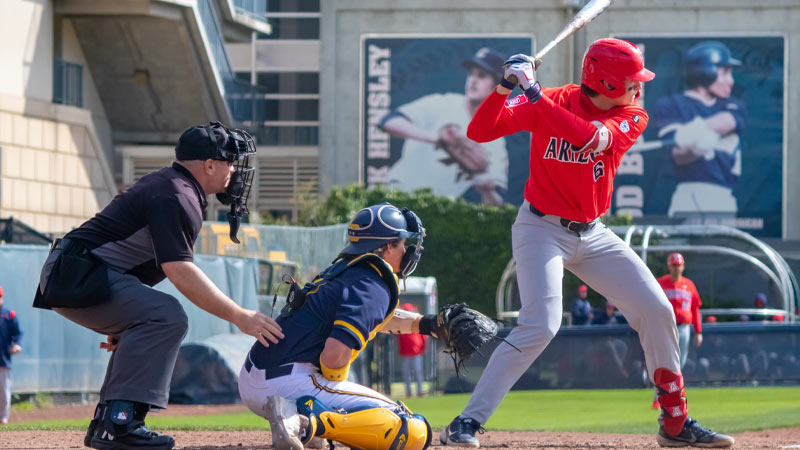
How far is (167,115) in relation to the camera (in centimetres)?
2795

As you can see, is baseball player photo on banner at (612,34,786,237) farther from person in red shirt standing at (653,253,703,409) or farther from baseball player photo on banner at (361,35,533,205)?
person in red shirt standing at (653,253,703,409)

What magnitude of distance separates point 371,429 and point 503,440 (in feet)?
8.98

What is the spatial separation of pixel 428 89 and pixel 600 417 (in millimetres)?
31090

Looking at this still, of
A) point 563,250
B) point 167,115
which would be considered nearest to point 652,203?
point 167,115

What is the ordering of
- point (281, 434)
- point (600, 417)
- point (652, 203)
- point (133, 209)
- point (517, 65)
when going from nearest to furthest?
point (281, 434)
point (133, 209)
point (517, 65)
point (600, 417)
point (652, 203)

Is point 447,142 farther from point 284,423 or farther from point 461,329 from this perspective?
point 284,423

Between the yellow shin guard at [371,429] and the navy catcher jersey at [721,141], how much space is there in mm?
38020

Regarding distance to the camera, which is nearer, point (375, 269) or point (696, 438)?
point (375, 269)

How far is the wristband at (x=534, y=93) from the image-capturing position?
242 inches

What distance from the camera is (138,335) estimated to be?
545 centimetres

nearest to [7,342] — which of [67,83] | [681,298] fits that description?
[681,298]

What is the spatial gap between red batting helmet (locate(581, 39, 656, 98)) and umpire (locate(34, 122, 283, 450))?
209 cm

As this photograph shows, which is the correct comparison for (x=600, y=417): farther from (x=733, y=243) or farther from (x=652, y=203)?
(x=652, y=203)

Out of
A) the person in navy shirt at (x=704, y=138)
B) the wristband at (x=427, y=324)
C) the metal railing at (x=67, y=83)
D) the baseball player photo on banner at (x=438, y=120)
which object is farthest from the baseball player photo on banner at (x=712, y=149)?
the wristband at (x=427, y=324)
